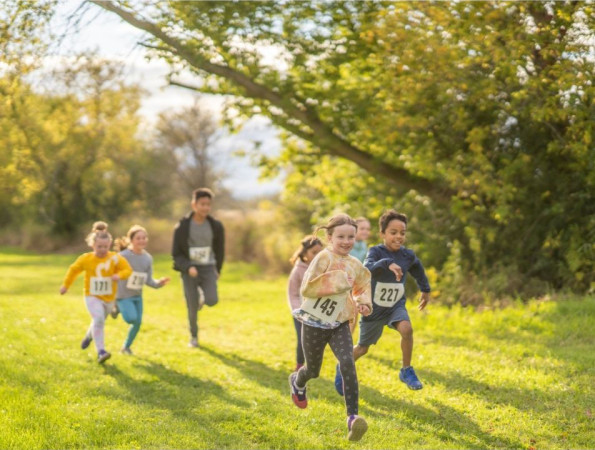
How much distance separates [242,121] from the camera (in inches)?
633

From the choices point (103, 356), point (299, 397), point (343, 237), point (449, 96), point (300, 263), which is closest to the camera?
point (343, 237)

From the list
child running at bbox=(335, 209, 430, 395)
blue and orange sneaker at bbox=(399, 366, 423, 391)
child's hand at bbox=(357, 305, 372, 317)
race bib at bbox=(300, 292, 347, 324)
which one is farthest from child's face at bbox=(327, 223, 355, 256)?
blue and orange sneaker at bbox=(399, 366, 423, 391)

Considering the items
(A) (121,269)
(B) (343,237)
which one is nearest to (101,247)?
(A) (121,269)

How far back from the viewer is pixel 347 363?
6.11 meters

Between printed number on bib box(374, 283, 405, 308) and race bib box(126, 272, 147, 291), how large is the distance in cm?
429

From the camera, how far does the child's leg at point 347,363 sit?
601 centimetres

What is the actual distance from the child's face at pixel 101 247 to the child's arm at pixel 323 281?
444cm

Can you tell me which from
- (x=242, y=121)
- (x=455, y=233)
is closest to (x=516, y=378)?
(x=455, y=233)

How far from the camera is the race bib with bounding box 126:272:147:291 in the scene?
10.2 metres

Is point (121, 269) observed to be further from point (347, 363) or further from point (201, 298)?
point (347, 363)

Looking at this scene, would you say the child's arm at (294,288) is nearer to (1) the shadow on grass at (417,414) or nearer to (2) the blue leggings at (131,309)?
(1) the shadow on grass at (417,414)

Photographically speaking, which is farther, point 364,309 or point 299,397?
point 299,397

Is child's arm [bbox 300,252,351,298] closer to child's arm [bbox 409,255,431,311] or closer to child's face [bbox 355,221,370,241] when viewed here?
child's arm [bbox 409,255,431,311]

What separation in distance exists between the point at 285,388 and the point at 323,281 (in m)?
3.11
